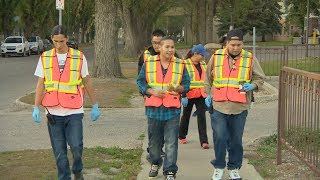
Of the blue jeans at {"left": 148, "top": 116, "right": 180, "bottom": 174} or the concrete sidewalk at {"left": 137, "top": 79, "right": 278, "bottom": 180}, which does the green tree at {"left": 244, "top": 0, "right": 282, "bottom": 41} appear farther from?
the blue jeans at {"left": 148, "top": 116, "right": 180, "bottom": 174}

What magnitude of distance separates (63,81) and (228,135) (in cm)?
200

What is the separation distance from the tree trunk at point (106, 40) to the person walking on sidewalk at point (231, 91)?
520 inches

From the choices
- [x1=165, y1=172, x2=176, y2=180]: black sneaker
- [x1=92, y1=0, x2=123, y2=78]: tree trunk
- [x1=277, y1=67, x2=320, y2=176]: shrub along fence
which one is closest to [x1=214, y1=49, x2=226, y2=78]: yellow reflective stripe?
[x1=277, y1=67, x2=320, y2=176]: shrub along fence

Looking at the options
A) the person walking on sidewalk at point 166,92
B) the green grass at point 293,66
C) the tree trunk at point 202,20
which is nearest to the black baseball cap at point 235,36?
the person walking on sidewalk at point 166,92

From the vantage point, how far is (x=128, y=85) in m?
18.4

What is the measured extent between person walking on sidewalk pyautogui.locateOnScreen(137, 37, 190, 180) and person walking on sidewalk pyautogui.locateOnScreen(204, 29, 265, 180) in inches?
16.3

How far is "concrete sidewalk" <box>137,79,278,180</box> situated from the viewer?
6.96 m

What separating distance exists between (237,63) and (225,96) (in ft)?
1.31

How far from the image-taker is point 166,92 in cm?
633

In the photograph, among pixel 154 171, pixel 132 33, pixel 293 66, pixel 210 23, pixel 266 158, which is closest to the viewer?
pixel 154 171

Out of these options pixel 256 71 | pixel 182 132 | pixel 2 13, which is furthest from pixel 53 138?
pixel 2 13

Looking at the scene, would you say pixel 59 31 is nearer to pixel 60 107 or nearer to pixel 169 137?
pixel 60 107

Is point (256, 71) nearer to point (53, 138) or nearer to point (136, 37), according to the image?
point (53, 138)

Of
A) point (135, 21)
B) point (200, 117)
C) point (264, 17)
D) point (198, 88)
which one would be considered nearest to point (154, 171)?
point (200, 117)
